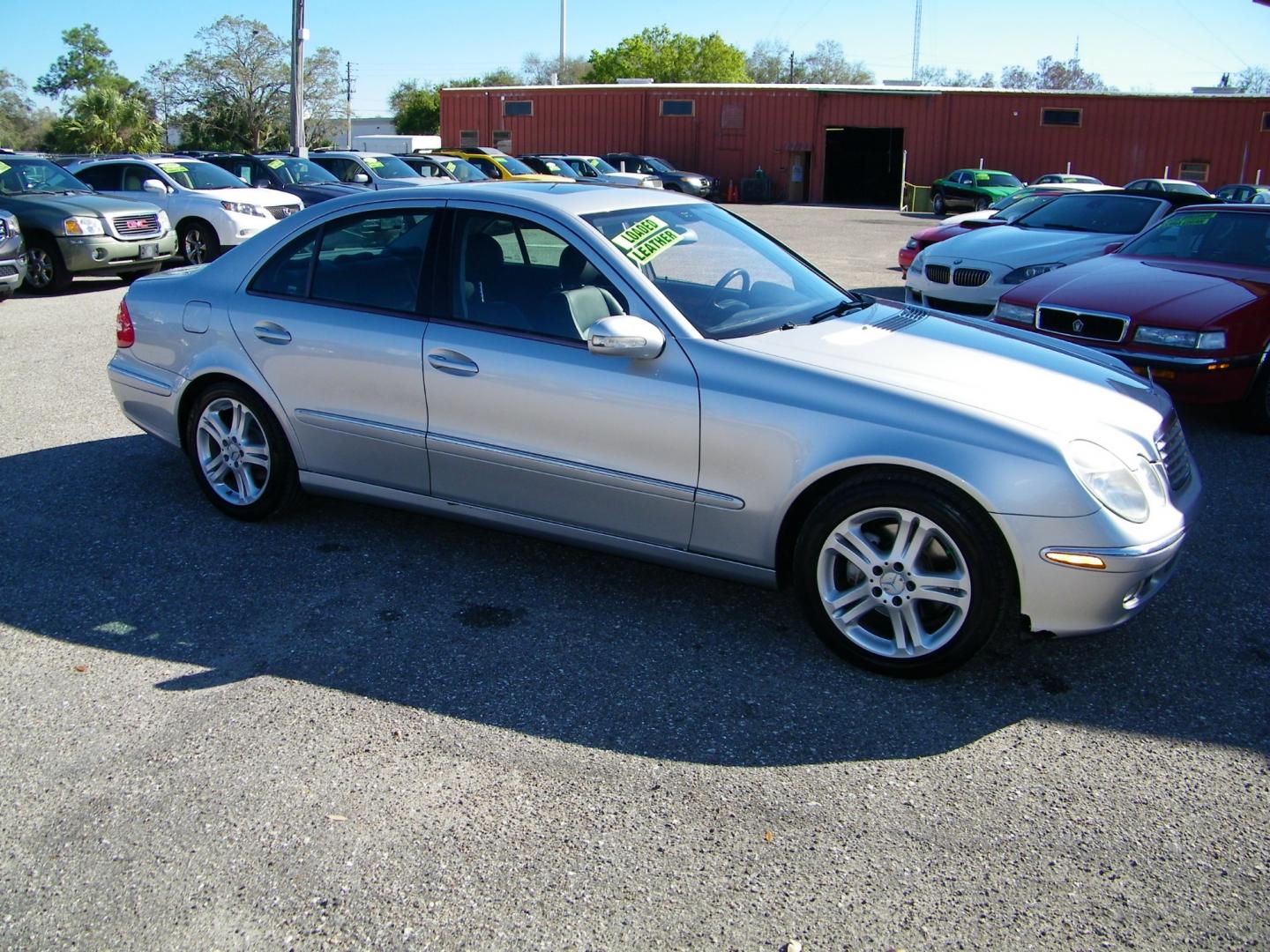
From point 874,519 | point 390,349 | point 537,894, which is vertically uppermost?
point 390,349

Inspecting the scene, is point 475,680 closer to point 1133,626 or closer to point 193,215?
point 1133,626

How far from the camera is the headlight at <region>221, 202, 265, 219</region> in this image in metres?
14.3

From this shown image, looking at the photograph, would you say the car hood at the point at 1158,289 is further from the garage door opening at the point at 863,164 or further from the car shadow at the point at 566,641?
the garage door opening at the point at 863,164

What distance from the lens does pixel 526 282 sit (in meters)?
4.35

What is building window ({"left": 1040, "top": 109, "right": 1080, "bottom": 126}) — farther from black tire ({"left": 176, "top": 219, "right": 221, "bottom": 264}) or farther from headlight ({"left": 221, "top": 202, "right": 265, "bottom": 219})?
black tire ({"left": 176, "top": 219, "right": 221, "bottom": 264})

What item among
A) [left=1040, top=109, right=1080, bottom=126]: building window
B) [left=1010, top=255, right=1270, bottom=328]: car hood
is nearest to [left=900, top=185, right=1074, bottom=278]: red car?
[left=1010, top=255, right=1270, bottom=328]: car hood

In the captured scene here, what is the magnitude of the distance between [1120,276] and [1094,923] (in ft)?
19.1

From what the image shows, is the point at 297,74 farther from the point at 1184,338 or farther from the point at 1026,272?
the point at 1184,338

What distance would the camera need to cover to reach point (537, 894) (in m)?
2.67

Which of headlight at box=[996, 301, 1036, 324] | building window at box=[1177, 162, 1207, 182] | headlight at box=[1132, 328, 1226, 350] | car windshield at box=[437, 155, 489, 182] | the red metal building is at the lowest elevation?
headlight at box=[1132, 328, 1226, 350]

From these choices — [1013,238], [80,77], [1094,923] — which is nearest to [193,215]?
[1013,238]

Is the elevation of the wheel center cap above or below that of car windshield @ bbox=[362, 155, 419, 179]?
below

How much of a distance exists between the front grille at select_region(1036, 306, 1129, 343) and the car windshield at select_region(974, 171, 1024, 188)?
26.6m

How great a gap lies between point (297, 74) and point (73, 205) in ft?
47.9
